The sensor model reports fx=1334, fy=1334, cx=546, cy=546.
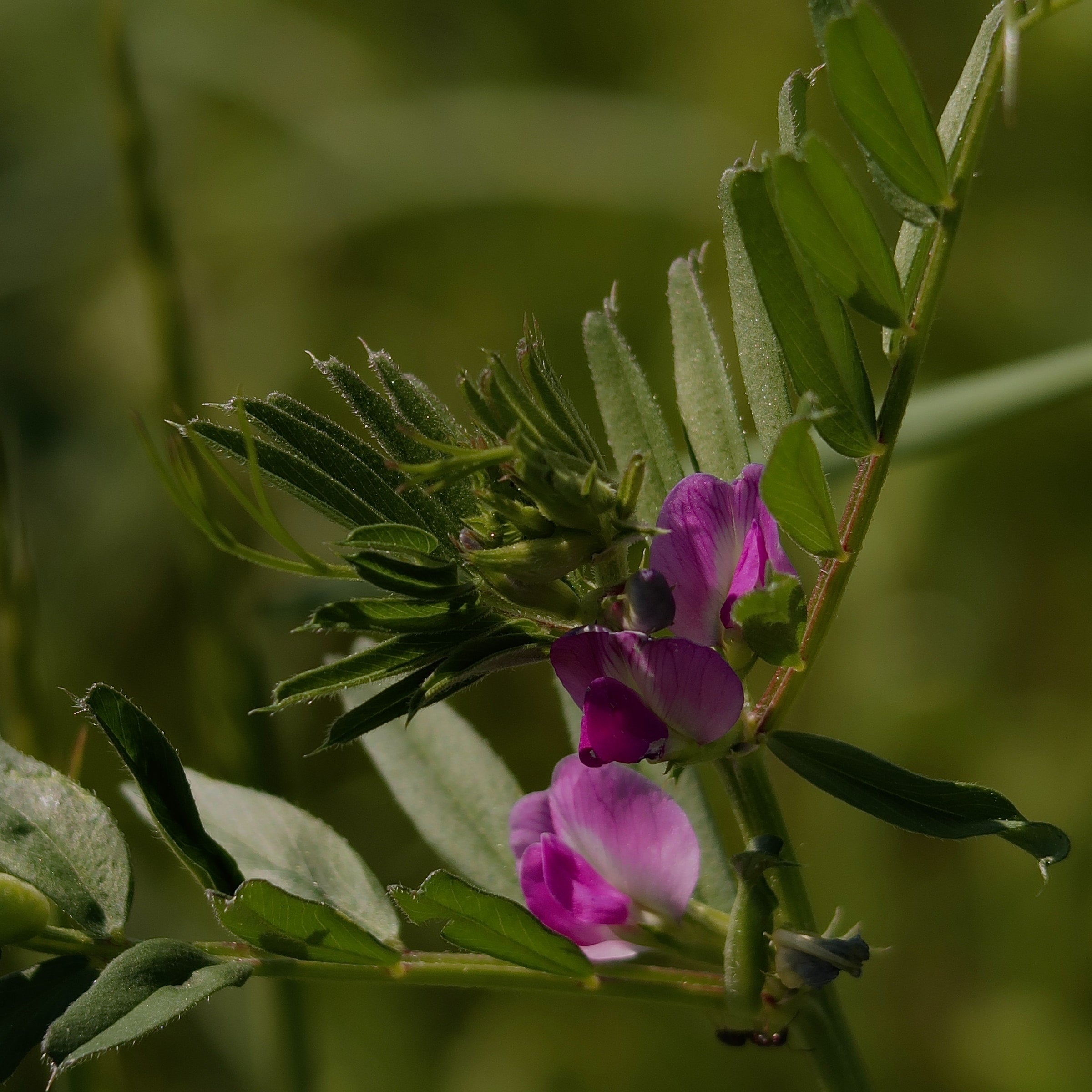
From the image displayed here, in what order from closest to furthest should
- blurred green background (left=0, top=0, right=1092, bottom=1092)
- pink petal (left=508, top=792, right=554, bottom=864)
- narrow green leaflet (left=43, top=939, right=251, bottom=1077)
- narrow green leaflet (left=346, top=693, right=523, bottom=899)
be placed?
1. narrow green leaflet (left=43, top=939, right=251, bottom=1077)
2. pink petal (left=508, top=792, right=554, bottom=864)
3. narrow green leaflet (left=346, top=693, right=523, bottom=899)
4. blurred green background (left=0, top=0, right=1092, bottom=1092)

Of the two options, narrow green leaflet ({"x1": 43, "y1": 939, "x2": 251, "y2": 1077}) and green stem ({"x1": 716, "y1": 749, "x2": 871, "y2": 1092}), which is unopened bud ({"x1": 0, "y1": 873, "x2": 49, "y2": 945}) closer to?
narrow green leaflet ({"x1": 43, "y1": 939, "x2": 251, "y2": 1077})

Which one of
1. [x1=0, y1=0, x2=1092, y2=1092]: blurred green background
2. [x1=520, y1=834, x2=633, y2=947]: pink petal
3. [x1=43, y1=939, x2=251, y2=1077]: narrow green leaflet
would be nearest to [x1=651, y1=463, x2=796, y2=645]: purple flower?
[x1=520, y1=834, x2=633, y2=947]: pink petal

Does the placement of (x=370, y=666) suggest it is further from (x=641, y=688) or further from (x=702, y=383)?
(x=702, y=383)

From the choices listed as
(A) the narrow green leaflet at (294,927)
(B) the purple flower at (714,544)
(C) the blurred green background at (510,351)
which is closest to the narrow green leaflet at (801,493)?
(B) the purple flower at (714,544)

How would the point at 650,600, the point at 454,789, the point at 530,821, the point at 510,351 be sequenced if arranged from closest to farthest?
the point at 650,600 → the point at 530,821 → the point at 454,789 → the point at 510,351

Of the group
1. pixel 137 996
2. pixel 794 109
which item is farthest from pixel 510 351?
pixel 137 996

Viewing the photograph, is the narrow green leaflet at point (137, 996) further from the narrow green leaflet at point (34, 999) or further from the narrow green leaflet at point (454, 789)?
the narrow green leaflet at point (454, 789)
